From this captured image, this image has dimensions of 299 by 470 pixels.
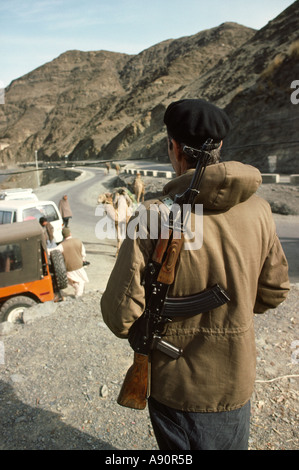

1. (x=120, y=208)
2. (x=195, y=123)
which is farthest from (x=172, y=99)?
(x=195, y=123)

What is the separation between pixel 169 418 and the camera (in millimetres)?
1713

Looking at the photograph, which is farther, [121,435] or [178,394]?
[121,435]

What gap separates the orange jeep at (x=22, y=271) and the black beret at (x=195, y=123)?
523 centimetres

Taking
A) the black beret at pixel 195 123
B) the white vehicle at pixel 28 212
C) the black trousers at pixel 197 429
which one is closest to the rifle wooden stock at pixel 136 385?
the black trousers at pixel 197 429

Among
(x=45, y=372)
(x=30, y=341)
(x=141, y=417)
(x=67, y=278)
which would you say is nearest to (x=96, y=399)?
(x=141, y=417)

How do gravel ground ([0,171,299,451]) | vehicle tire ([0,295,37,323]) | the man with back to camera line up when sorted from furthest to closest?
1. vehicle tire ([0,295,37,323])
2. gravel ground ([0,171,299,451])
3. the man with back to camera

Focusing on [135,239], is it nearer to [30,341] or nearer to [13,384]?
[13,384]

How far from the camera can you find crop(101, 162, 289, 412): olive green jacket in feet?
5.28

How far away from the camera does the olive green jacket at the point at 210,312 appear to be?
1609 mm

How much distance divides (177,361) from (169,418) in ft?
0.93

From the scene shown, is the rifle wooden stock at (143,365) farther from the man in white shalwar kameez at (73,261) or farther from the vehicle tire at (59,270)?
the man in white shalwar kameez at (73,261)

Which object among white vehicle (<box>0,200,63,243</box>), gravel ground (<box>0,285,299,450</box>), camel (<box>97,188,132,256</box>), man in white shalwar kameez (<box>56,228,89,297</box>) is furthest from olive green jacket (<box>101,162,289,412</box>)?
white vehicle (<box>0,200,63,243</box>)

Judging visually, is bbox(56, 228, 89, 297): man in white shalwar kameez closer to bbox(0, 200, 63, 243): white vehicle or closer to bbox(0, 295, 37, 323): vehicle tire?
bbox(0, 295, 37, 323): vehicle tire

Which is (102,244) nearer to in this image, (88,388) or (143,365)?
(88,388)
